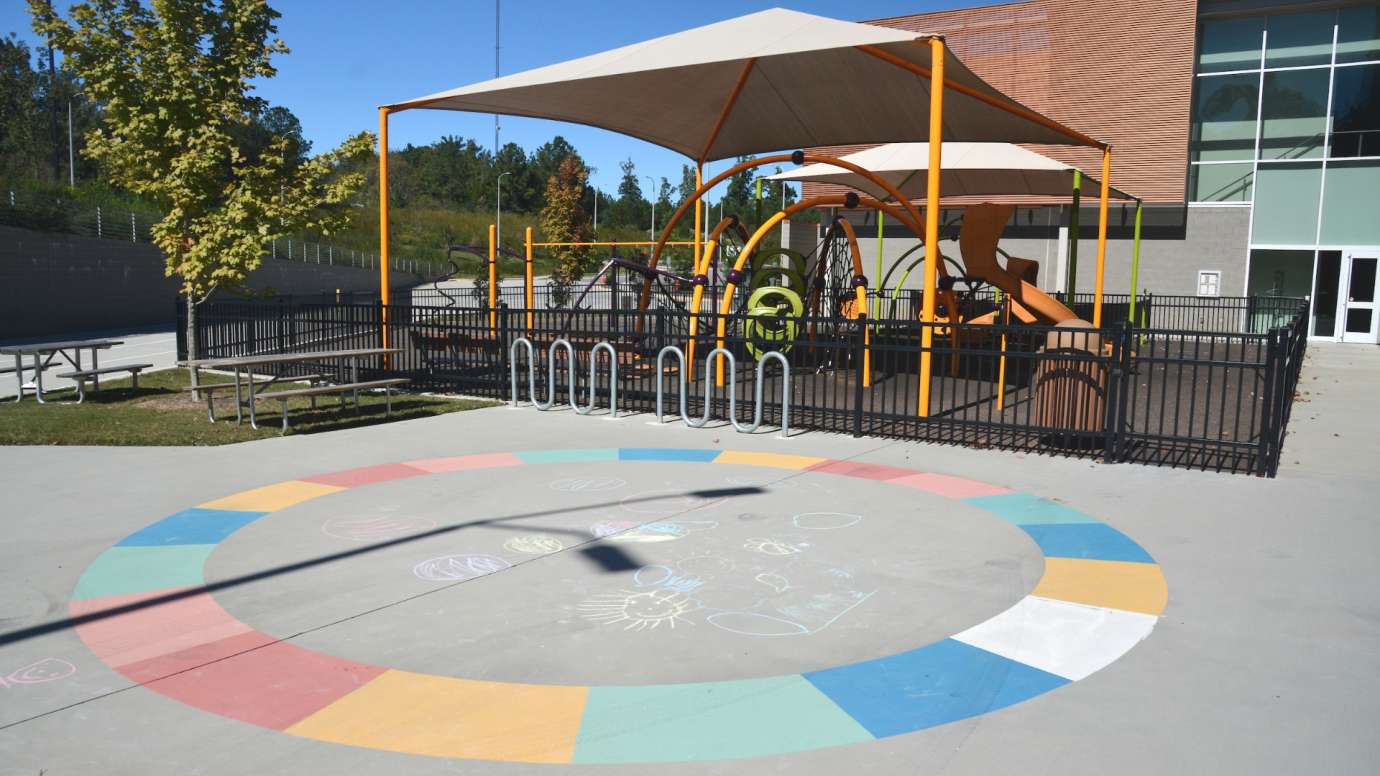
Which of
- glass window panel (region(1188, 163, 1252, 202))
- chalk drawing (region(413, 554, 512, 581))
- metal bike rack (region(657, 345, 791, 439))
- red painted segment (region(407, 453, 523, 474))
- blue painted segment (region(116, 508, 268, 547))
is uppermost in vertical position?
glass window panel (region(1188, 163, 1252, 202))

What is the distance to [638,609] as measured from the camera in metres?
5.16

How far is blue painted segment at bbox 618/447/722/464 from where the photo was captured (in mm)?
9453

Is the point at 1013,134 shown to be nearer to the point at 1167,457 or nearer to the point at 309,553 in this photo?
the point at 1167,457

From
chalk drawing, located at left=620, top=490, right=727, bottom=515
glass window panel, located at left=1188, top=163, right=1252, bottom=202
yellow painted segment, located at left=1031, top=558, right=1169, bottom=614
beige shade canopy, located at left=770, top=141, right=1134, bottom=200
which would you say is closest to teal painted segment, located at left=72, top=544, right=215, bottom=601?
chalk drawing, located at left=620, top=490, right=727, bottom=515

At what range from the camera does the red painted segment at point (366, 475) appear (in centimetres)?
829

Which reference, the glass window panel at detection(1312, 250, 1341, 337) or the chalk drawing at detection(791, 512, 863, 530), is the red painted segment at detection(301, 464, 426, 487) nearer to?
the chalk drawing at detection(791, 512, 863, 530)

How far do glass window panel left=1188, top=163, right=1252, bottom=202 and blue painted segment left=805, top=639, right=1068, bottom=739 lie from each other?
103 feet

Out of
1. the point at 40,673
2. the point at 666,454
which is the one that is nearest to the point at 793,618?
the point at 40,673

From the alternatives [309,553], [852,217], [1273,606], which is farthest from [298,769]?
[852,217]

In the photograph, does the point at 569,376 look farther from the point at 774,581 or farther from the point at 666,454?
the point at 774,581

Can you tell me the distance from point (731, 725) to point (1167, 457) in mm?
7522

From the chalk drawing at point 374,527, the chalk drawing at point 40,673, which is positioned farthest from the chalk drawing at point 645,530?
the chalk drawing at point 40,673

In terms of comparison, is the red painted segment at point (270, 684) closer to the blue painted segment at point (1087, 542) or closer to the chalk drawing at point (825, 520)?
the chalk drawing at point (825, 520)

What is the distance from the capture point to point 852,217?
38781mm
